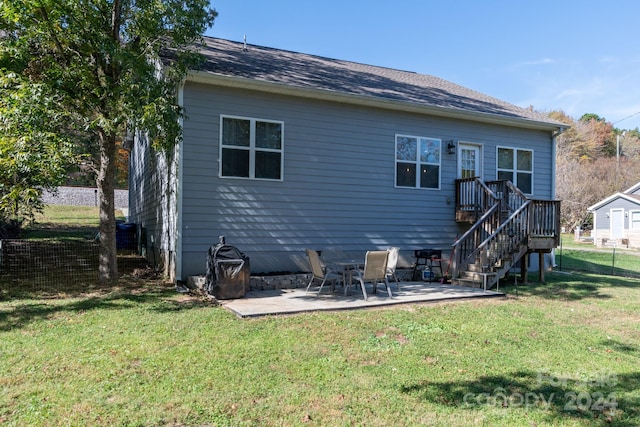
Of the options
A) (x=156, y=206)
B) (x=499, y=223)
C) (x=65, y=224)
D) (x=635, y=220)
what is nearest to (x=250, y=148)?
(x=156, y=206)

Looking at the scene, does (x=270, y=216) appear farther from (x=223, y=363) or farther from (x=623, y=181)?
(x=623, y=181)

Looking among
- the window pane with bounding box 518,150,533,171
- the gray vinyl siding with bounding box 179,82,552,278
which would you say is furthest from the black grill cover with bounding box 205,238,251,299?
the window pane with bounding box 518,150,533,171

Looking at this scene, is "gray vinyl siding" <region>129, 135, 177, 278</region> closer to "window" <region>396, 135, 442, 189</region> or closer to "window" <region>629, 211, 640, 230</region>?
"window" <region>396, 135, 442, 189</region>

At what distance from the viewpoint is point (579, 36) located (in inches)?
630

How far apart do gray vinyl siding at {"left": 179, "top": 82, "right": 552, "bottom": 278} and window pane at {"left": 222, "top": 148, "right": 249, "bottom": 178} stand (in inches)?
6.2

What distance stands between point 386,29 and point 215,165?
1123 cm

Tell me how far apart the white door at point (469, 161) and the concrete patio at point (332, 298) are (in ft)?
11.4

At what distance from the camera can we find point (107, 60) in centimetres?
714

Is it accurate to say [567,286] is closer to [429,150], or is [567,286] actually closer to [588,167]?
[429,150]

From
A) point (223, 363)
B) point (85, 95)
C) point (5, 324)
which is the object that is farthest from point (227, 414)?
point (85, 95)

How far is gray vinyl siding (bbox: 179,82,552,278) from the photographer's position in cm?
786

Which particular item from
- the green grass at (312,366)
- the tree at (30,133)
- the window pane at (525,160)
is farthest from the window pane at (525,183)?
the tree at (30,133)

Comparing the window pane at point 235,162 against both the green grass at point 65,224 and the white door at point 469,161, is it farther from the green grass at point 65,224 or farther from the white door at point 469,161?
the green grass at point 65,224

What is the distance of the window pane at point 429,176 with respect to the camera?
10.0 metres
